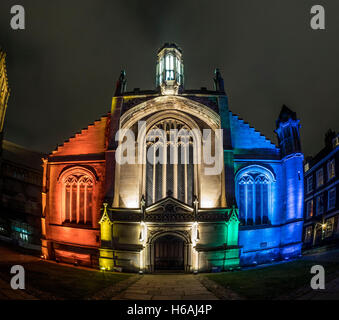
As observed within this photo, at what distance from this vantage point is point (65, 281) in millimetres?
14336

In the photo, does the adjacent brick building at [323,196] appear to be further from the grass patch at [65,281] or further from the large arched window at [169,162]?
the grass patch at [65,281]

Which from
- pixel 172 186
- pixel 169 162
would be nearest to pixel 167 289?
pixel 172 186

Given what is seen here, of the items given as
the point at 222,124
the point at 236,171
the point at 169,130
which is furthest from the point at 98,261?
the point at 222,124

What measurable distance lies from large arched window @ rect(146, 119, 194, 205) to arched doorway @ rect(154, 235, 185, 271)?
135 inches

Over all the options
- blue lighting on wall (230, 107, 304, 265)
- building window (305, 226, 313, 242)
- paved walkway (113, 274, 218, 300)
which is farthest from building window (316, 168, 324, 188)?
paved walkway (113, 274, 218, 300)

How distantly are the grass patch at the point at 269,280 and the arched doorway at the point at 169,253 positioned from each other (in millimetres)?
2703

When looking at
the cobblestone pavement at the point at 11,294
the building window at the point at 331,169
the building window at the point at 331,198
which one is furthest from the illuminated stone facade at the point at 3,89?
the building window at the point at 331,198

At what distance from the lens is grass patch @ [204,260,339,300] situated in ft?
38.8

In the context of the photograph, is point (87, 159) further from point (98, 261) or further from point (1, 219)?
point (1, 219)

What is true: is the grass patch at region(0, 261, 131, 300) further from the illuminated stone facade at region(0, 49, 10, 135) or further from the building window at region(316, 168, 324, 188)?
the building window at region(316, 168, 324, 188)

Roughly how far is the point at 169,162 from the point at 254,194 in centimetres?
852

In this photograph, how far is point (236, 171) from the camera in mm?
21281

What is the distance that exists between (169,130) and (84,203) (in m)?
10.7

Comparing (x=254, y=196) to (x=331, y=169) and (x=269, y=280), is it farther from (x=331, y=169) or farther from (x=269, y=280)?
(x=331, y=169)
